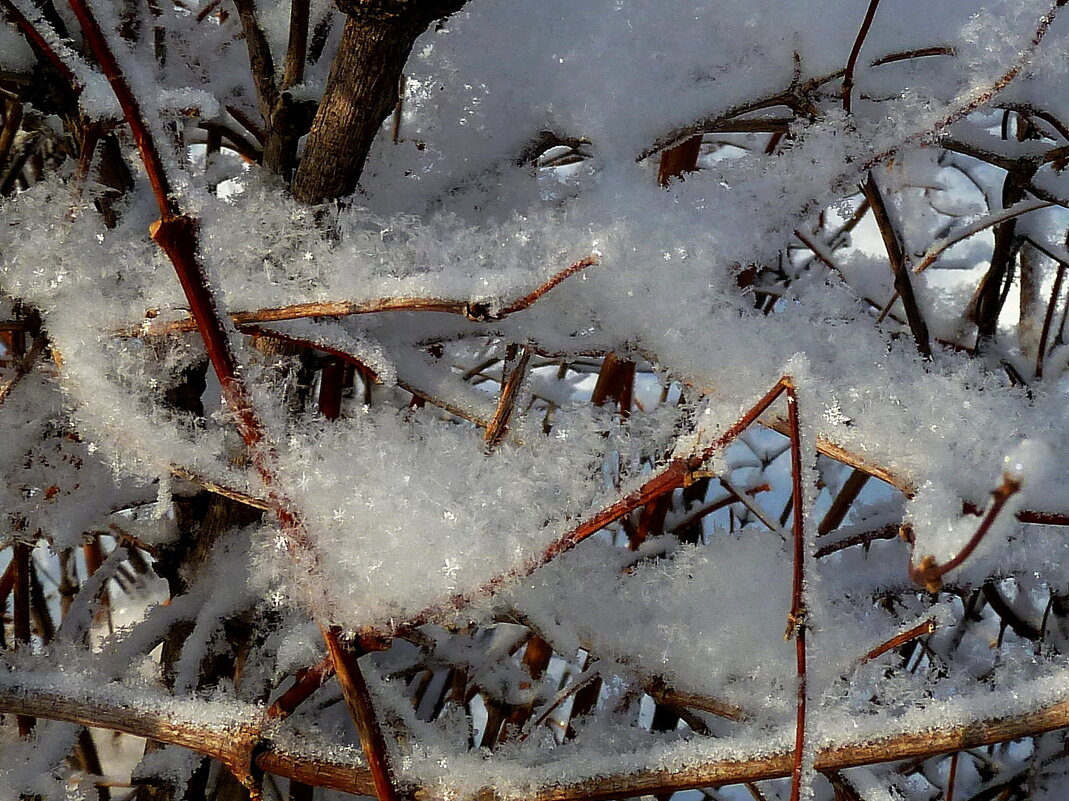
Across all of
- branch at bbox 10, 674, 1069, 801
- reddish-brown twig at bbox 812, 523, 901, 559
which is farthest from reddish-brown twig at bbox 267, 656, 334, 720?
reddish-brown twig at bbox 812, 523, 901, 559

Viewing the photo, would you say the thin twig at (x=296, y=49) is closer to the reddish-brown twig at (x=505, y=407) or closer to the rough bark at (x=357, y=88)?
the rough bark at (x=357, y=88)

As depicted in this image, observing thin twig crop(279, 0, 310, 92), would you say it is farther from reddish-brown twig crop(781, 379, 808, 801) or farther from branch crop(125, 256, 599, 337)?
reddish-brown twig crop(781, 379, 808, 801)

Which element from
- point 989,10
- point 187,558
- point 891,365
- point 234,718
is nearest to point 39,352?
point 187,558

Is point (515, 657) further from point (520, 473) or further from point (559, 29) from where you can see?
point (559, 29)

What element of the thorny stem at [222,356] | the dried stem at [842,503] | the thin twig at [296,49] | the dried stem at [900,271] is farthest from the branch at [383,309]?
the dried stem at [842,503]

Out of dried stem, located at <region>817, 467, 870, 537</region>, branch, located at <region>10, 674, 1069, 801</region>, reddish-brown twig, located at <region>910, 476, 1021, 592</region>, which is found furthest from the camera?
dried stem, located at <region>817, 467, 870, 537</region>
